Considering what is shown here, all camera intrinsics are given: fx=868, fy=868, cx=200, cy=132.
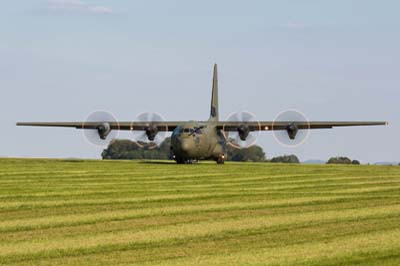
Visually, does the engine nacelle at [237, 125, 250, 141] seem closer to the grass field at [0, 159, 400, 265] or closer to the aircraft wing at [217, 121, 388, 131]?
the aircraft wing at [217, 121, 388, 131]

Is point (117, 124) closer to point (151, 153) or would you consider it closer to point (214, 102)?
point (214, 102)

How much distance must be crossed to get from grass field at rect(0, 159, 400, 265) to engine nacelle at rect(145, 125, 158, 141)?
114ft

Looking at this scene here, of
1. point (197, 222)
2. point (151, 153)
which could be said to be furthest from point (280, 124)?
point (151, 153)

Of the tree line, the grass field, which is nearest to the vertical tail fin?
the grass field

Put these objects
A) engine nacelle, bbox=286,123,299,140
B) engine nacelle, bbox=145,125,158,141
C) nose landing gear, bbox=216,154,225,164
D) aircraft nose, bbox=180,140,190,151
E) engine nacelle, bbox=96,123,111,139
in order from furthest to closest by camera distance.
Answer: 1. engine nacelle, bbox=145,125,158,141
2. engine nacelle, bbox=96,123,111,139
3. engine nacelle, bbox=286,123,299,140
4. nose landing gear, bbox=216,154,225,164
5. aircraft nose, bbox=180,140,190,151

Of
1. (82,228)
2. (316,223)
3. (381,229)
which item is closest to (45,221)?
(82,228)

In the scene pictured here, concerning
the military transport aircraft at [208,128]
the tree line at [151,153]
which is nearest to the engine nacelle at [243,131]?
the military transport aircraft at [208,128]

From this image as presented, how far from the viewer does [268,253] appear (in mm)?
18453

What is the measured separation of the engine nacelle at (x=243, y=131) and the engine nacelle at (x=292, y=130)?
3452mm

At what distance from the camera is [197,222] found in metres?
23.5

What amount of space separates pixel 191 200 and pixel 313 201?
165 inches

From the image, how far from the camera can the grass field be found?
1817 centimetres

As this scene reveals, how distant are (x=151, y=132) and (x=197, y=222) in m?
51.3

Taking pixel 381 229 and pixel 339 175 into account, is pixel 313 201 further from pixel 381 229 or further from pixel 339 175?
pixel 339 175
